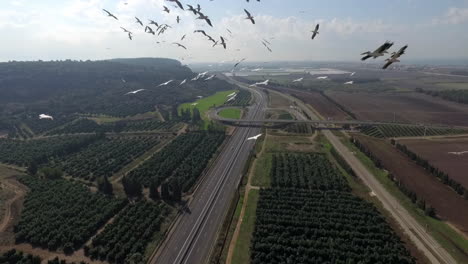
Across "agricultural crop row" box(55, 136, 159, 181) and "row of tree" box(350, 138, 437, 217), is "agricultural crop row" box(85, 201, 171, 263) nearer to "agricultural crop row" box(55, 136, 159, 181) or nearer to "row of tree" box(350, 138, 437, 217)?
"agricultural crop row" box(55, 136, 159, 181)

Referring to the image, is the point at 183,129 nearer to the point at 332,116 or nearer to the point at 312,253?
the point at 332,116

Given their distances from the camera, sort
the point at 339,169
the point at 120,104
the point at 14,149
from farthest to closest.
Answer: the point at 120,104
the point at 14,149
the point at 339,169

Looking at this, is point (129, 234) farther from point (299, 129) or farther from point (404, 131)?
point (404, 131)

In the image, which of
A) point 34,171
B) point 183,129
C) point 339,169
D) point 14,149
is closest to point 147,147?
point 183,129

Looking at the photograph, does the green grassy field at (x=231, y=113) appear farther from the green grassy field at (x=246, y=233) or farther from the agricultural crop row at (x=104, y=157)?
the green grassy field at (x=246, y=233)

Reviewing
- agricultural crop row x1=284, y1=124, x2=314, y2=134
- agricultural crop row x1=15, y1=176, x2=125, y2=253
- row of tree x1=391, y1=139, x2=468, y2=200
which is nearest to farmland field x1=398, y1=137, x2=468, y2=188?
row of tree x1=391, y1=139, x2=468, y2=200

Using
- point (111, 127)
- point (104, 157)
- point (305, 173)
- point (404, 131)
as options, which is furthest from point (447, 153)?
point (111, 127)

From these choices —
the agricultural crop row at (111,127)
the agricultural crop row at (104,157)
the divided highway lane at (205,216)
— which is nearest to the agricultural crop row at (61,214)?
the agricultural crop row at (104,157)

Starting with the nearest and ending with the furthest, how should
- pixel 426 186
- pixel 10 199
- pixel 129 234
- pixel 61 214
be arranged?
pixel 129 234, pixel 61 214, pixel 10 199, pixel 426 186
